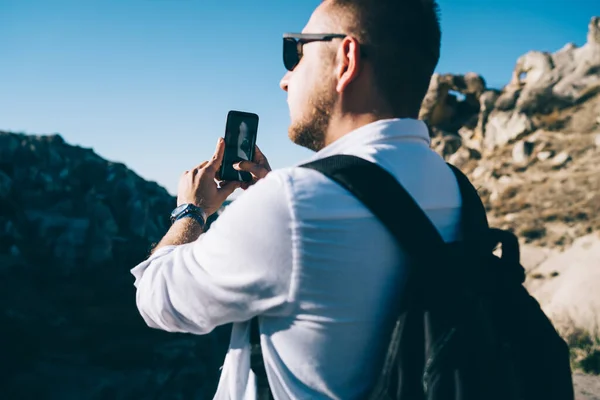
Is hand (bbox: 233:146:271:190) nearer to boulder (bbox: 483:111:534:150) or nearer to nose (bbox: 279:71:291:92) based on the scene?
nose (bbox: 279:71:291:92)

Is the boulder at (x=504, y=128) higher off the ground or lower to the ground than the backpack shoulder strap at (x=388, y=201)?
higher

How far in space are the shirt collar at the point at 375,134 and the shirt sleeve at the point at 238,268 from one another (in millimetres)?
238

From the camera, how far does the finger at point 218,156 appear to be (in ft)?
5.90

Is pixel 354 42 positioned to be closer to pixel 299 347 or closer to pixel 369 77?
pixel 369 77

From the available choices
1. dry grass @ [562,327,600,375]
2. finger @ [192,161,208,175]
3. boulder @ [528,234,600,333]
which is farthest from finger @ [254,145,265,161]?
boulder @ [528,234,600,333]

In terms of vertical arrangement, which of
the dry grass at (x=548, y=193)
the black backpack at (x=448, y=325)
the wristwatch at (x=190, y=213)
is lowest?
the dry grass at (x=548, y=193)

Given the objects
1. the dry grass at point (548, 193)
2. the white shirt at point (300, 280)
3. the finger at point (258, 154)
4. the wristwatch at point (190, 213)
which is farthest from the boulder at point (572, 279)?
the white shirt at point (300, 280)

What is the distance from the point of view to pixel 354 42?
1365 mm

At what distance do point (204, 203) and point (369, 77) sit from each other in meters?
0.72

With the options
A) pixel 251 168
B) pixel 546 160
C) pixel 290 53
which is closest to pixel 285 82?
pixel 290 53

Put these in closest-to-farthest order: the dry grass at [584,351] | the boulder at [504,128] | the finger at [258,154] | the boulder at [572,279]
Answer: the finger at [258,154] < the dry grass at [584,351] < the boulder at [572,279] < the boulder at [504,128]

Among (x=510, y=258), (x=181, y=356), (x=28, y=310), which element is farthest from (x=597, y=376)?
(x=28, y=310)

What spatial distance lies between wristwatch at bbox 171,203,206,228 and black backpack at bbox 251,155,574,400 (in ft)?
1.78

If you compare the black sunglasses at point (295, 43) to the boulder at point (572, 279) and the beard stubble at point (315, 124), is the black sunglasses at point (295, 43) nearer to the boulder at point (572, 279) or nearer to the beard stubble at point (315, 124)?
the beard stubble at point (315, 124)
